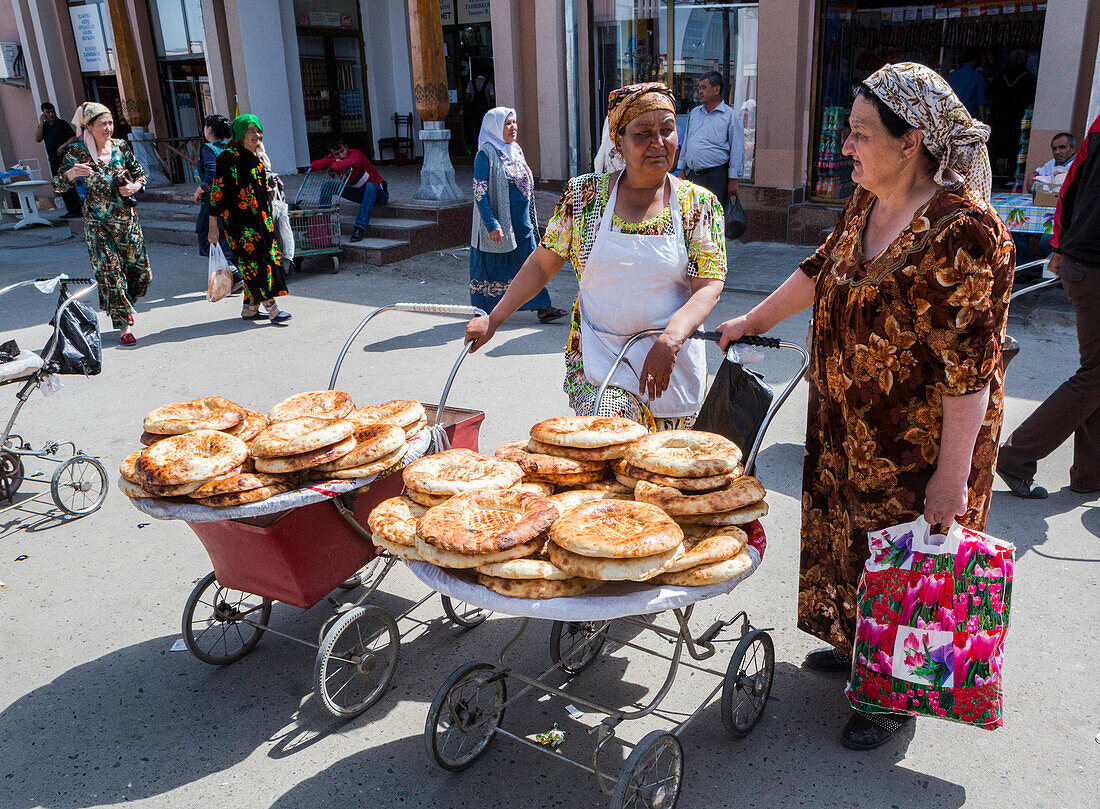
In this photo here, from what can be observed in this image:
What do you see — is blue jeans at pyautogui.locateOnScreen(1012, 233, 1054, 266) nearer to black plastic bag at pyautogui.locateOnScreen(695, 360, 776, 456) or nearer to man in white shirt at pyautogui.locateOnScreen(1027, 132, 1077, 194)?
man in white shirt at pyautogui.locateOnScreen(1027, 132, 1077, 194)

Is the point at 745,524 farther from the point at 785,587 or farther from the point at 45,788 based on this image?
the point at 45,788

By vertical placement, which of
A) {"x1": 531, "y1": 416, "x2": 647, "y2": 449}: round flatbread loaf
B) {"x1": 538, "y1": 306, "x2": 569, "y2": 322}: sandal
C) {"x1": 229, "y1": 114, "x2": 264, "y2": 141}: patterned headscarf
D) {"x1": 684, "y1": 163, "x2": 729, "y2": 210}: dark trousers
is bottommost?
{"x1": 538, "y1": 306, "x2": 569, "y2": 322}: sandal

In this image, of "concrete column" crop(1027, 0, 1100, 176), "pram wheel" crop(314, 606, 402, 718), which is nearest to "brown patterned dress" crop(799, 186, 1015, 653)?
"pram wheel" crop(314, 606, 402, 718)

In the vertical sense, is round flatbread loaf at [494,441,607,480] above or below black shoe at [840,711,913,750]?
above

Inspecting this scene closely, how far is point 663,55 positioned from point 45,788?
1218cm

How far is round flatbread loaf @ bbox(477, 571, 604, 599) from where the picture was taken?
7.13 feet

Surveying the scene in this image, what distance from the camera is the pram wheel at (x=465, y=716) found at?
2691 mm

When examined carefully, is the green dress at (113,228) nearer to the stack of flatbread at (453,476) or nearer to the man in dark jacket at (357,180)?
the man in dark jacket at (357,180)

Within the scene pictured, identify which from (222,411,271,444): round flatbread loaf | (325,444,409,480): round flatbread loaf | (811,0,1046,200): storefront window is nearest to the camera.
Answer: (325,444,409,480): round flatbread loaf

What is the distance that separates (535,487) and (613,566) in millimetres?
582

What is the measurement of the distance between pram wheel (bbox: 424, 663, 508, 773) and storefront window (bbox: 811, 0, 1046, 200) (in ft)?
31.5

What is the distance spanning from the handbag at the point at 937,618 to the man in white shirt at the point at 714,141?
24.9 feet

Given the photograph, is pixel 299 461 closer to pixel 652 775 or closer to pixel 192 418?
pixel 192 418

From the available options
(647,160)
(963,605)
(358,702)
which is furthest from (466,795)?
(647,160)
